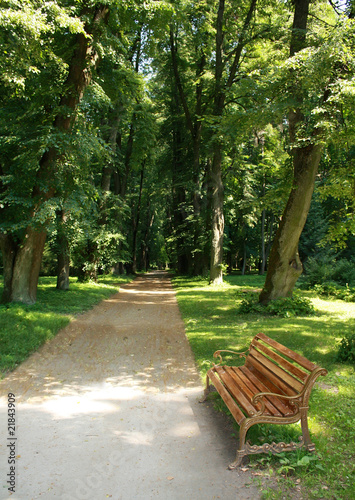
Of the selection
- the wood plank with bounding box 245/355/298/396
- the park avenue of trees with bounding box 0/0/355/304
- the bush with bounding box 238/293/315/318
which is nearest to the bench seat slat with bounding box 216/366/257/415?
the wood plank with bounding box 245/355/298/396

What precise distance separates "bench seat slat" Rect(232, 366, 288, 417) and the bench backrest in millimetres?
134

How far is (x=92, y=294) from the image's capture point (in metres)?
15.2

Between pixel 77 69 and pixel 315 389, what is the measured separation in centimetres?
1091

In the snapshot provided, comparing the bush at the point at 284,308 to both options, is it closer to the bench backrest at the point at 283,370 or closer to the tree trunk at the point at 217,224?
the bench backrest at the point at 283,370

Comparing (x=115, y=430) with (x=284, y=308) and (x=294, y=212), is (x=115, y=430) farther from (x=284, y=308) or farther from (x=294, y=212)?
(x=294, y=212)

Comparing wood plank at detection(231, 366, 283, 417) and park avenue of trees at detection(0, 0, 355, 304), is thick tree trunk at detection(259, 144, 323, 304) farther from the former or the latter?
wood plank at detection(231, 366, 283, 417)

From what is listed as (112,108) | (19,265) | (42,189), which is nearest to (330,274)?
(112,108)

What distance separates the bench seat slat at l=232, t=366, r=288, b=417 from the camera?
3.72 meters

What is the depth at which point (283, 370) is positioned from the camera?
420 cm

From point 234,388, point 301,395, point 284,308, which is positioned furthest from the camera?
point 284,308

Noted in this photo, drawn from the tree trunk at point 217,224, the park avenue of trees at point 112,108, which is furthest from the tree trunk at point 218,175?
the park avenue of trees at point 112,108

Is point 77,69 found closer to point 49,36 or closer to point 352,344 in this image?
point 49,36

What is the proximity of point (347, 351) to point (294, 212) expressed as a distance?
536 centimetres

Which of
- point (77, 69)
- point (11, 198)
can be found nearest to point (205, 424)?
point (11, 198)
